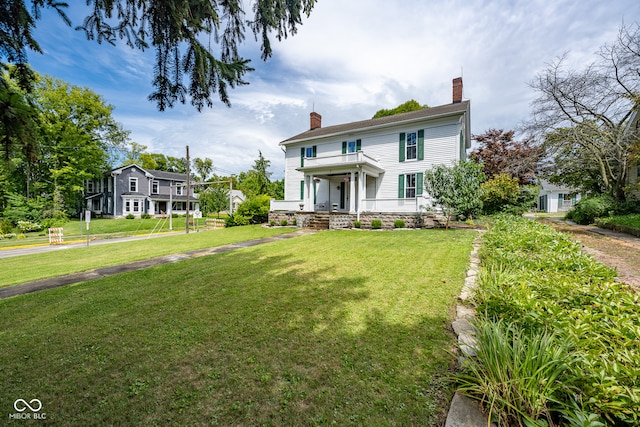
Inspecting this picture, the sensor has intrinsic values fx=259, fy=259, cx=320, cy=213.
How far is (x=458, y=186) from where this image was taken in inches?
451

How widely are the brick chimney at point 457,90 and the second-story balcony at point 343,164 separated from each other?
21.9 ft

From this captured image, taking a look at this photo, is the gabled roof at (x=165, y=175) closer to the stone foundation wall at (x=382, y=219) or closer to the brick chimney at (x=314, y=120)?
the brick chimney at (x=314, y=120)

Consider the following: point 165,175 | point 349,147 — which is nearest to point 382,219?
point 349,147

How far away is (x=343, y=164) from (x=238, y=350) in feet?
42.0

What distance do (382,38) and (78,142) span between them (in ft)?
115

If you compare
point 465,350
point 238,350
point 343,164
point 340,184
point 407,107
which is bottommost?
point 238,350

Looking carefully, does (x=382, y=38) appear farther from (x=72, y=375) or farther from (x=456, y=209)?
(x=72, y=375)

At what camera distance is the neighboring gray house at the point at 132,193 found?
3309 cm

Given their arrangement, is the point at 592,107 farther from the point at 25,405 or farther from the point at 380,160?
the point at 25,405

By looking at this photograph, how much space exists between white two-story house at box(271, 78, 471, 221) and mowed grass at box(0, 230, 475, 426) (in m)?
10.1

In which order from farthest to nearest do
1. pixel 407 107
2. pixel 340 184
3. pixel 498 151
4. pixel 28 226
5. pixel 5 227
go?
pixel 407 107
pixel 498 151
pixel 28 226
pixel 5 227
pixel 340 184

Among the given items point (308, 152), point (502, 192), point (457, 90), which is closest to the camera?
point (502, 192)

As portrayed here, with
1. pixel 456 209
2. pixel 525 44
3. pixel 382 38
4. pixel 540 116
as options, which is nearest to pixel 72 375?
pixel 382 38

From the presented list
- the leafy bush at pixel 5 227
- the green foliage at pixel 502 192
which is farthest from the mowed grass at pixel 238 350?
the leafy bush at pixel 5 227
